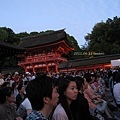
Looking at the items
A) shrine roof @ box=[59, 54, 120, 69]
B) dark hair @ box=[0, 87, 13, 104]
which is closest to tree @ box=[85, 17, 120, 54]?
shrine roof @ box=[59, 54, 120, 69]

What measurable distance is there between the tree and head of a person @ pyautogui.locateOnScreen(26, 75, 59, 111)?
41411 mm

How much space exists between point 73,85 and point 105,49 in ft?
138

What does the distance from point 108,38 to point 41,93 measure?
4485 cm

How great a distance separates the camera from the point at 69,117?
3000mm

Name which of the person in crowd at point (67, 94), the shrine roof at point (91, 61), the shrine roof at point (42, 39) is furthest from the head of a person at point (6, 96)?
the shrine roof at point (42, 39)

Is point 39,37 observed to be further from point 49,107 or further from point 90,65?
point 49,107

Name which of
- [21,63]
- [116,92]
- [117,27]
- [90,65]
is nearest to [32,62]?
[21,63]

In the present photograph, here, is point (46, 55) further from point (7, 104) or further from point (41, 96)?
point (41, 96)

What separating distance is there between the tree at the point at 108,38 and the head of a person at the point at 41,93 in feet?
136

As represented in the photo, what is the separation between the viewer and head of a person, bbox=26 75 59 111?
188cm

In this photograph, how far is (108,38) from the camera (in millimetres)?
45375

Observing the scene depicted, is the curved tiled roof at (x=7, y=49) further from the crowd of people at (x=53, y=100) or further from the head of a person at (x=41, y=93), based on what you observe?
the head of a person at (x=41, y=93)

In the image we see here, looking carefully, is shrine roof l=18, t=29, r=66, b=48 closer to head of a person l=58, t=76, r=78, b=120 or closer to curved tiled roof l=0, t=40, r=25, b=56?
curved tiled roof l=0, t=40, r=25, b=56

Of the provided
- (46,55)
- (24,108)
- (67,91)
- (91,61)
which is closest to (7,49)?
(24,108)
